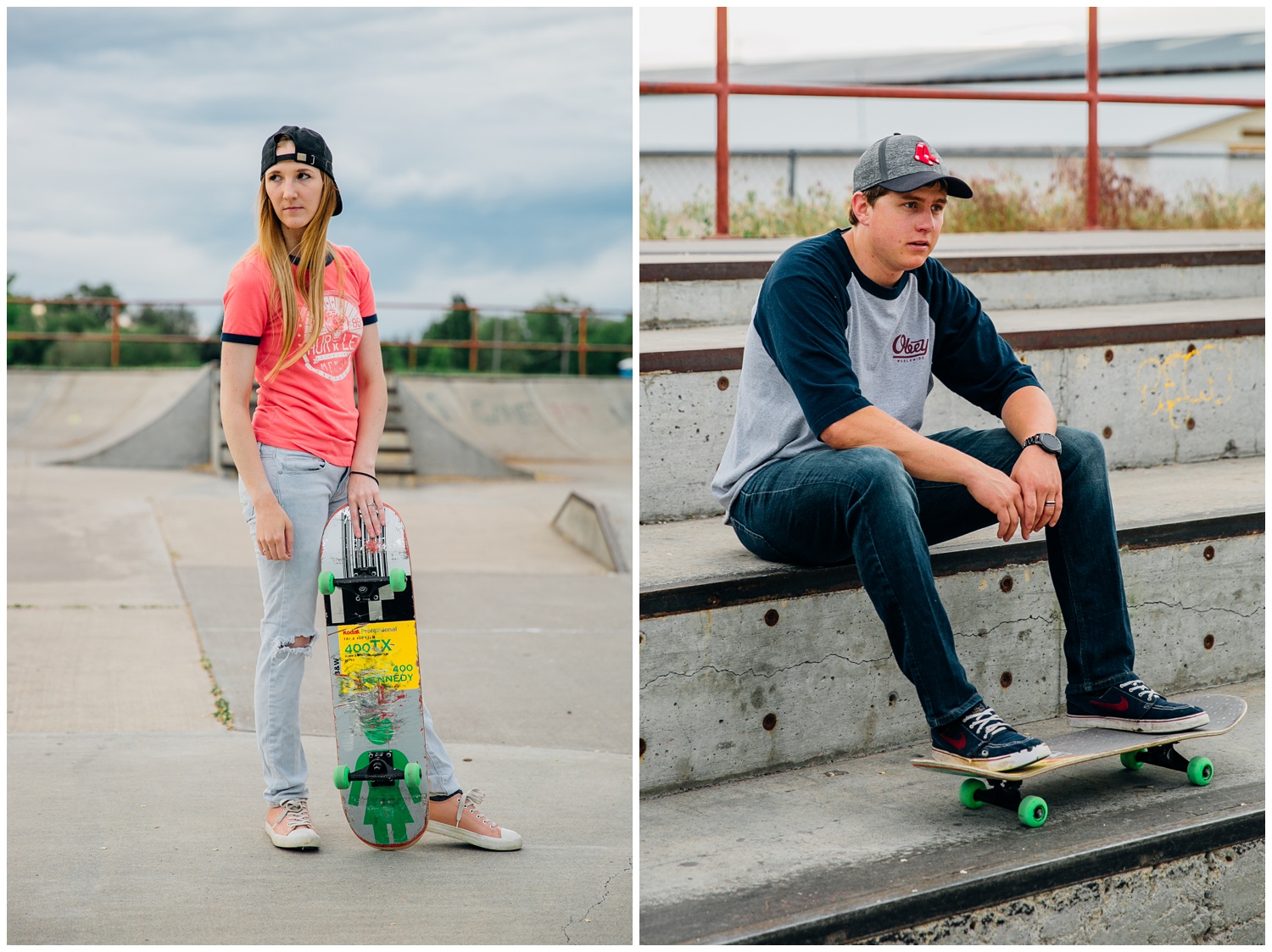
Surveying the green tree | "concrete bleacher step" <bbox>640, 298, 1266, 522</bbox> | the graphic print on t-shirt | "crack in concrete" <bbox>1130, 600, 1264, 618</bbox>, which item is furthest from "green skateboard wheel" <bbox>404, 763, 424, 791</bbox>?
the green tree

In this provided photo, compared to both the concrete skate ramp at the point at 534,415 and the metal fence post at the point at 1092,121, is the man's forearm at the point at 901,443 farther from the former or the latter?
the concrete skate ramp at the point at 534,415

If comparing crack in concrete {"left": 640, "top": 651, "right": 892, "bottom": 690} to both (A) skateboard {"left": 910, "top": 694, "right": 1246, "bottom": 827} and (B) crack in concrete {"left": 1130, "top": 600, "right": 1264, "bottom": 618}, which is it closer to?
(A) skateboard {"left": 910, "top": 694, "right": 1246, "bottom": 827}

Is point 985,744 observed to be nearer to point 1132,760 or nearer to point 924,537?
point 924,537

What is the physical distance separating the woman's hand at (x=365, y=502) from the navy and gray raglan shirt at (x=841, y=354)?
85 centimetres

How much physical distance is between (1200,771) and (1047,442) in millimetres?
845

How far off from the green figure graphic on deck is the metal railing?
14566mm

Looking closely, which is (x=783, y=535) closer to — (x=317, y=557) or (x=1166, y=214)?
(x=317, y=557)

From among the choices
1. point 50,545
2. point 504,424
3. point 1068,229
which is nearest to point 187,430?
point 504,424

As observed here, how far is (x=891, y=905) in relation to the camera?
2.27 m

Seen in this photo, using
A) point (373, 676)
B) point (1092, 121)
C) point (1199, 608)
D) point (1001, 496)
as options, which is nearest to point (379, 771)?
point (373, 676)

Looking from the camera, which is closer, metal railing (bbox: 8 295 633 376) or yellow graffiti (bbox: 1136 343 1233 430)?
yellow graffiti (bbox: 1136 343 1233 430)

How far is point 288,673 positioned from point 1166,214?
284 inches

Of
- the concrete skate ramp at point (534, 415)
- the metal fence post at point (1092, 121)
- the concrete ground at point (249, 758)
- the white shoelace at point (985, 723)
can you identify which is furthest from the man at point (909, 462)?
the concrete skate ramp at point (534, 415)

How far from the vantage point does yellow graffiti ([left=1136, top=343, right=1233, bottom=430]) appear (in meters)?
4.38
